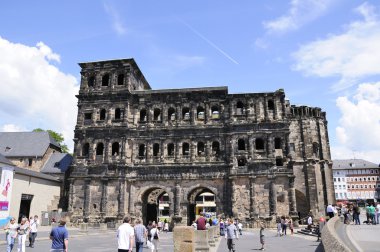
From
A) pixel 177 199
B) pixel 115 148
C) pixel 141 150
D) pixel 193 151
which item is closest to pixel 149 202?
pixel 177 199

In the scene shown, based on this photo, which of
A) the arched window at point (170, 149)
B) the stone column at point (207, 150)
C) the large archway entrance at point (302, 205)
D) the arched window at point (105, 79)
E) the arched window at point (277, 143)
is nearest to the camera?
the arched window at point (277, 143)

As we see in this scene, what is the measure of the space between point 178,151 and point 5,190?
55.9 feet

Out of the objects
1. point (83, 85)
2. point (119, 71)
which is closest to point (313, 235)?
point (119, 71)

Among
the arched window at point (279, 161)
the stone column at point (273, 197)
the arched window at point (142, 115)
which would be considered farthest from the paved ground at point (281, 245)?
the arched window at point (142, 115)

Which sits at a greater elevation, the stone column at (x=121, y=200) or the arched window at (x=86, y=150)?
the arched window at (x=86, y=150)

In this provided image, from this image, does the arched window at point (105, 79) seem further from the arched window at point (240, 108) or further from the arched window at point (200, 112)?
the arched window at point (240, 108)

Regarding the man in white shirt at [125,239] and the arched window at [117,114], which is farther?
the arched window at [117,114]

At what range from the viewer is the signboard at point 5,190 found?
28.2 m

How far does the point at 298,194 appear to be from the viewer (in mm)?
40500

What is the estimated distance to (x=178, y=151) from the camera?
35969 millimetres

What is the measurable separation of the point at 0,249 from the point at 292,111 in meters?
36.2

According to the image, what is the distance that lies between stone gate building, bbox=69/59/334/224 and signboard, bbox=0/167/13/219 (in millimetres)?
7197

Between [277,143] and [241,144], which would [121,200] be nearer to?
[241,144]

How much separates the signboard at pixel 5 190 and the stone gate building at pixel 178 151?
7.20 metres
